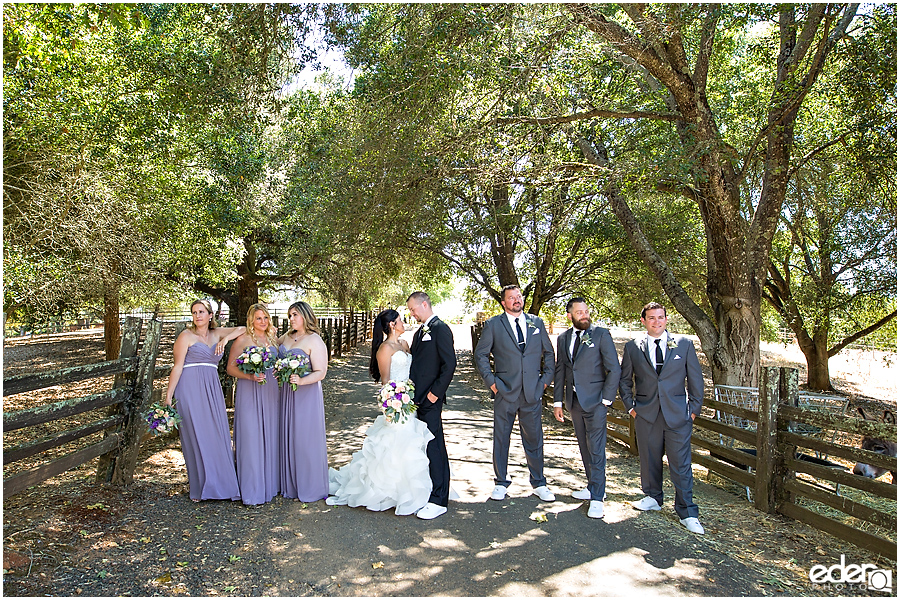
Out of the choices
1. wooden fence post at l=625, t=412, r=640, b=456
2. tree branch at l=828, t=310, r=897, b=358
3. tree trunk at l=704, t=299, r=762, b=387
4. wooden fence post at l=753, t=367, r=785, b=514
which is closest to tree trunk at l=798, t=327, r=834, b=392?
tree branch at l=828, t=310, r=897, b=358

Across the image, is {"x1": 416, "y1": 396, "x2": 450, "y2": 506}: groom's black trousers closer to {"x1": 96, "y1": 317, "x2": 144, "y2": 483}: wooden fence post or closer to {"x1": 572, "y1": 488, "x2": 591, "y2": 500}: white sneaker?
{"x1": 572, "y1": 488, "x2": 591, "y2": 500}: white sneaker

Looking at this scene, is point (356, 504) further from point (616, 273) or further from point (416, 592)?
point (616, 273)

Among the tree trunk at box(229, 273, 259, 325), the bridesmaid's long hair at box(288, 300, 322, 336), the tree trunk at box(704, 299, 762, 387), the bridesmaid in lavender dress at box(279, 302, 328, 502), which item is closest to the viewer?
the bridesmaid in lavender dress at box(279, 302, 328, 502)

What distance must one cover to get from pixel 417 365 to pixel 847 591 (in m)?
3.69

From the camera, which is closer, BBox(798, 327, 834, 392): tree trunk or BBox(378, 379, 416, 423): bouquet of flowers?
BBox(378, 379, 416, 423): bouquet of flowers

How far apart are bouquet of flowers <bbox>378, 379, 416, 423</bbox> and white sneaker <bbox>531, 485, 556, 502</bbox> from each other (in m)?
1.67

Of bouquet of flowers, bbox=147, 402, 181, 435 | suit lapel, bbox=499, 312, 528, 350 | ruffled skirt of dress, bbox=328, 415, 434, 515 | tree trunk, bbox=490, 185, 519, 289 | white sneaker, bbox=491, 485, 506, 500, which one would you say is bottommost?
white sneaker, bbox=491, 485, 506, 500

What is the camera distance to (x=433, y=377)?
5.59m

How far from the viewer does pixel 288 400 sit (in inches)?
237

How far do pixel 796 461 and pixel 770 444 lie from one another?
0.25 meters

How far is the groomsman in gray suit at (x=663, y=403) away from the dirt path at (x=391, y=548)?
0.90ft

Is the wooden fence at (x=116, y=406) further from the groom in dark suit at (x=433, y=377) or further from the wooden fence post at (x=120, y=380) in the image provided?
the groom in dark suit at (x=433, y=377)

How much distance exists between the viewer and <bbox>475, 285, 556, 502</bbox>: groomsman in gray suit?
5969 mm

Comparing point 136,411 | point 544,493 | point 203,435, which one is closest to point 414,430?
point 544,493
